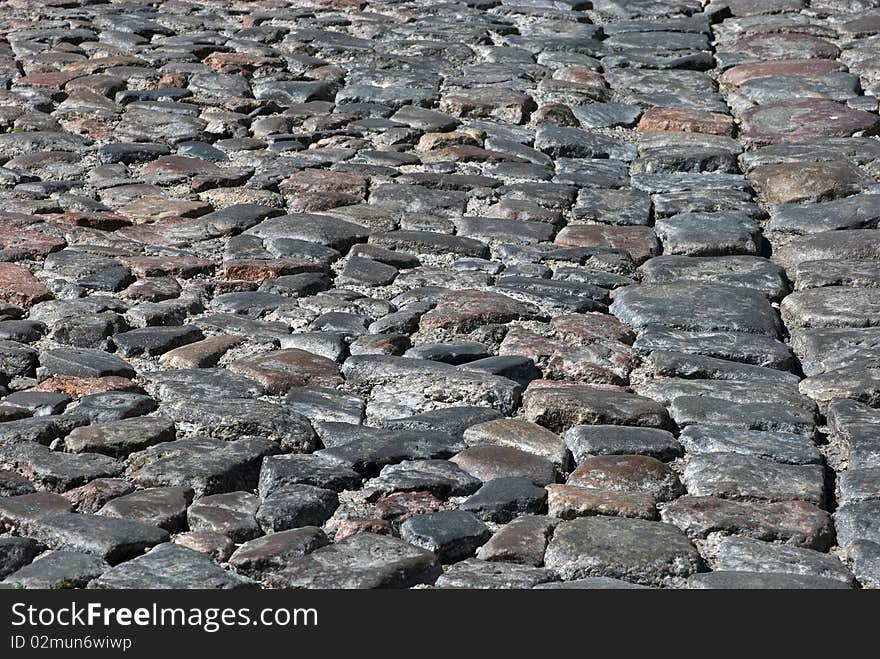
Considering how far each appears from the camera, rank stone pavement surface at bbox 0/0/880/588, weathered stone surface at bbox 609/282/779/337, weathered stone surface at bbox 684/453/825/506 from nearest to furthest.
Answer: stone pavement surface at bbox 0/0/880/588, weathered stone surface at bbox 684/453/825/506, weathered stone surface at bbox 609/282/779/337

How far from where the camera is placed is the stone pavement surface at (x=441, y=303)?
2918 millimetres

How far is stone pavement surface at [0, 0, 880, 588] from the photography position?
115 inches

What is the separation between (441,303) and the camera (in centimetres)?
417

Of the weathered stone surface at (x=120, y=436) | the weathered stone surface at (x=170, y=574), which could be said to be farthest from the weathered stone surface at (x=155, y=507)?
the weathered stone surface at (x=120, y=436)

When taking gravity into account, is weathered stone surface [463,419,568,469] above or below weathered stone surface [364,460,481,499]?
below

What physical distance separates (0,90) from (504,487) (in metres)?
4.10

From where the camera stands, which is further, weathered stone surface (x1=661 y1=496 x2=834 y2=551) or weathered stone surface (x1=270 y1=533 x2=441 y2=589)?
weathered stone surface (x1=661 y1=496 x2=834 y2=551)

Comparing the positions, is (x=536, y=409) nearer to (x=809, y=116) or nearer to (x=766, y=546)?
(x=766, y=546)

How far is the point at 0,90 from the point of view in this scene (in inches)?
249

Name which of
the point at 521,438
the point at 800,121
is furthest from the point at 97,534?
the point at 800,121

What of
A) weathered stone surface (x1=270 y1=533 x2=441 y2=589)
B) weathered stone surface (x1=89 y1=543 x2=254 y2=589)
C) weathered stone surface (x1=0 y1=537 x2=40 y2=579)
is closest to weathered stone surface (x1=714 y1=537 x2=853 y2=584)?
weathered stone surface (x1=270 y1=533 x2=441 y2=589)

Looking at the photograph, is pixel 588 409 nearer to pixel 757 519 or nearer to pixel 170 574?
pixel 757 519

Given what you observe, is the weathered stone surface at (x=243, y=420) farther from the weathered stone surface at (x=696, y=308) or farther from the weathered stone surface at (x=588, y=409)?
the weathered stone surface at (x=696, y=308)

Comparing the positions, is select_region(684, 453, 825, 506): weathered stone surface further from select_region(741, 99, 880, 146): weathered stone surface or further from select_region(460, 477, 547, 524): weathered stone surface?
select_region(741, 99, 880, 146): weathered stone surface
